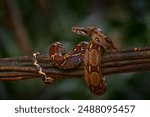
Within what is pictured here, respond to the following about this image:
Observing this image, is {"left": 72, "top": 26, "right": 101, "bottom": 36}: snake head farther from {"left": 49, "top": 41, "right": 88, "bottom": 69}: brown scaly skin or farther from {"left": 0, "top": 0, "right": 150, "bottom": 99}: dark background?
{"left": 0, "top": 0, "right": 150, "bottom": 99}: dark background

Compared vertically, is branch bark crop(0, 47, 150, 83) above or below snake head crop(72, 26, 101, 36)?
below

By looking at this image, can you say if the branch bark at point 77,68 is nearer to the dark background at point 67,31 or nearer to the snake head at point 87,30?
the snake head at point 87,30

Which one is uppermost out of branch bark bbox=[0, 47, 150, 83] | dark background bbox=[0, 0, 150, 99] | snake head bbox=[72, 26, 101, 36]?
dark background bbox=[0, 0, 150, 99]

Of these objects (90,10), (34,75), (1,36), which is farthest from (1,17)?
(34,75)

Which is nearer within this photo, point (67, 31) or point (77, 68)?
point (77, 68)

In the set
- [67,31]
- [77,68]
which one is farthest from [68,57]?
[67,31]

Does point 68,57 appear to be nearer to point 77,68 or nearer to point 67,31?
point 77,68

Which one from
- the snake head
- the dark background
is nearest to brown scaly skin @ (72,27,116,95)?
the snake head

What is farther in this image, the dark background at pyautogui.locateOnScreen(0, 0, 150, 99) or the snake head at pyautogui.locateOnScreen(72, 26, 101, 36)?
the dark background at pyautogui.locateOnScreen(0, 0, 150, 99)
